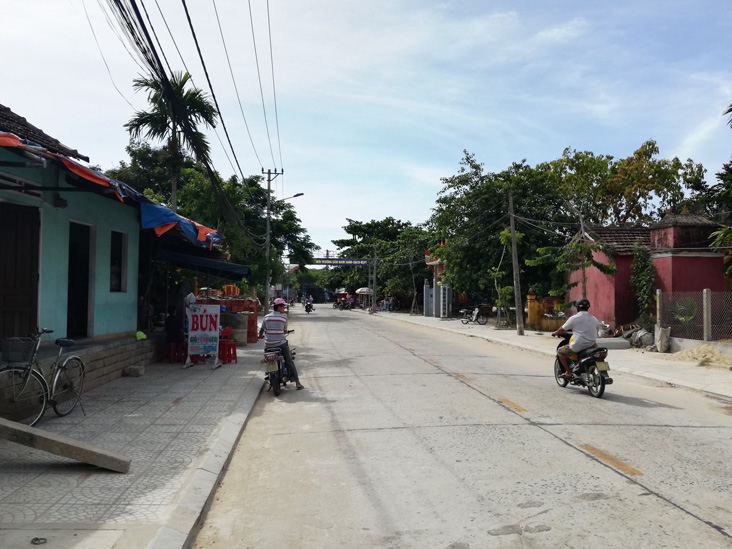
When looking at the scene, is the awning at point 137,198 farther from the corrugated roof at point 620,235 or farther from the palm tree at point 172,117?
the corrugated roof at point 620,235

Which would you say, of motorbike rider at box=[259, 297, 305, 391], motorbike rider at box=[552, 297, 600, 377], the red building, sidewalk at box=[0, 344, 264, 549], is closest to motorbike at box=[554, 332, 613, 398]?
motorbike rider at box=[552, 297, 600, 377]

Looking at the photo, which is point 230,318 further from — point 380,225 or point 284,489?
point 380,225

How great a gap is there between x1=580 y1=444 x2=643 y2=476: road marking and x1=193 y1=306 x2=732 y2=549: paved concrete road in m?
0.01

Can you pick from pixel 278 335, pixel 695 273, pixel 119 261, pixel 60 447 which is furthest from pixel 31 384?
pixel 695 273

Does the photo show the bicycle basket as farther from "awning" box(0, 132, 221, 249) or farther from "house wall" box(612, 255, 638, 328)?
"house wall" box(612, 255, 638, 328)

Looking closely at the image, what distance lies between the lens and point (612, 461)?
19.9 feet

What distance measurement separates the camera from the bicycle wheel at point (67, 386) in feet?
25.1

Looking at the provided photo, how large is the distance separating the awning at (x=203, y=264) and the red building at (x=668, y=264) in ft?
44.6

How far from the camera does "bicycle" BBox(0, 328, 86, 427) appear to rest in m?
6.81

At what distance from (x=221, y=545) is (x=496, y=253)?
29966mm

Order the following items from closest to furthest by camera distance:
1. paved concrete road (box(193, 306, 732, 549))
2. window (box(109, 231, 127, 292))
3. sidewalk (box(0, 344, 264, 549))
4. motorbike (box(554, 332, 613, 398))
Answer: sidewalk (box(0, 344, 264, 549)) → paved concrete road (box(193, 306, 732, 549)) → motorbike (box(554, 332, 613, 398)) → window (box(109, 231, 127, 292))

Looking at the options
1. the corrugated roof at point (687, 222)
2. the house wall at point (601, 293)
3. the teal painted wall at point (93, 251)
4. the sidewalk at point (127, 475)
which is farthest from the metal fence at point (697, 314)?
the teal painted wall at point (93, 251)

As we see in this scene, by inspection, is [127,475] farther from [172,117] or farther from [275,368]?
[172,117]

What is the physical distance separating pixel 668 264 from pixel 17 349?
1979 cm
